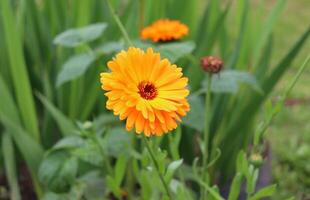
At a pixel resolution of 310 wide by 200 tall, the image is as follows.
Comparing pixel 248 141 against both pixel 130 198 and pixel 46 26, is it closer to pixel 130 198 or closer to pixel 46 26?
pixel 130 198

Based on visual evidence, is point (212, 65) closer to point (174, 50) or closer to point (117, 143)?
point (174, 50)

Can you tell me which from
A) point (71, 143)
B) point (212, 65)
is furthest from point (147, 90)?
point (71, 143)

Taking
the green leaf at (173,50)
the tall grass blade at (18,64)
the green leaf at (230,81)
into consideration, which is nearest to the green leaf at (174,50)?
the green leaf at (173,50)

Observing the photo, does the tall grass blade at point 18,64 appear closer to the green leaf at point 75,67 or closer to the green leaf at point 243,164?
the green leaf at point 75,67

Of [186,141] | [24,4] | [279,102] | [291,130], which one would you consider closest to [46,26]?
[24,4]

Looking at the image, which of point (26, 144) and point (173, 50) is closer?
point (173, 50)

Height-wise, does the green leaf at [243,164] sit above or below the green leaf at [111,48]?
below

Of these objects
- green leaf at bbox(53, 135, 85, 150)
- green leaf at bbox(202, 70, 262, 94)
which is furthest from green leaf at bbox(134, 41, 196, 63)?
green leaf at bbox(53, 135, 85, 150)

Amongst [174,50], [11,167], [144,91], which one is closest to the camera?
[144,91]
